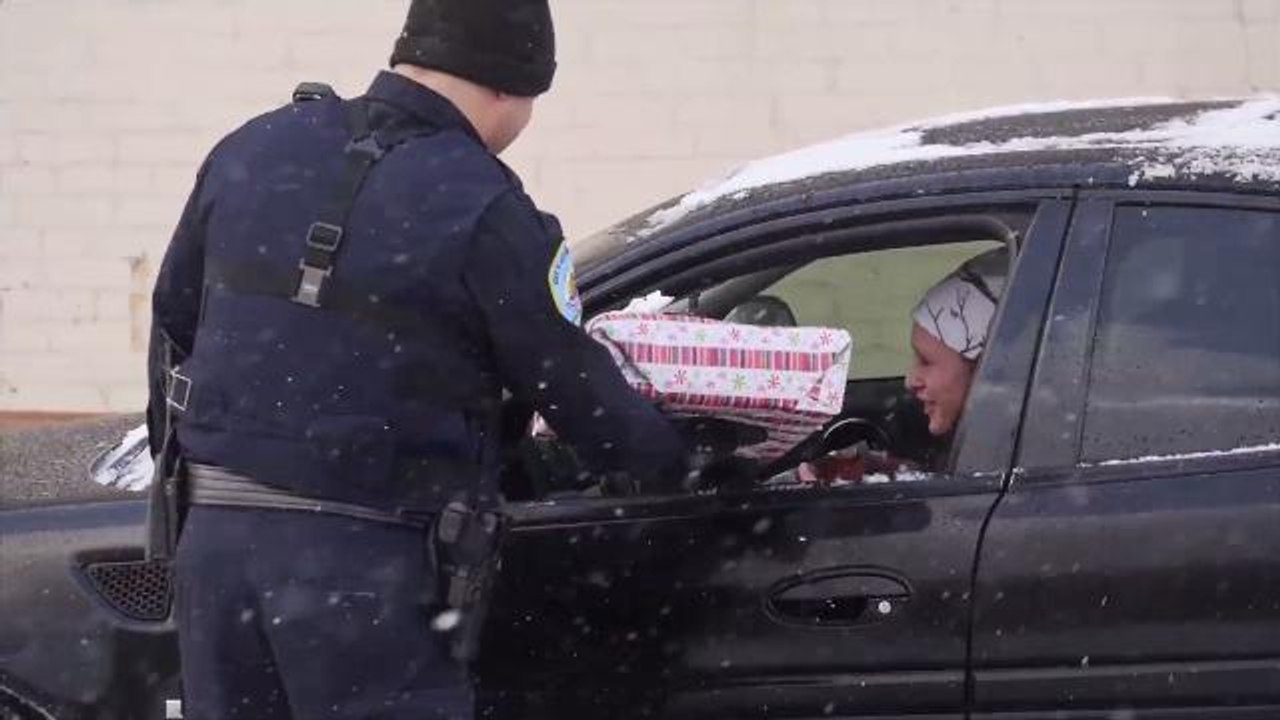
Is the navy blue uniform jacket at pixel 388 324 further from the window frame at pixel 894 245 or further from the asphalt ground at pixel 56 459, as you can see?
the asphalt ground at pixel 56 459

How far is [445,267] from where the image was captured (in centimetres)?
264

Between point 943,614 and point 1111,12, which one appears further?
point 1111,12

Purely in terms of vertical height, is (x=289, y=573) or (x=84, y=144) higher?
(x=84, y=144)

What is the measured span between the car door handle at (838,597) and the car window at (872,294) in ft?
3.20

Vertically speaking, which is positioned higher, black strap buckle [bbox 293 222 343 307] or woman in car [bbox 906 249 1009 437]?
woman in car [bbox 906 249 1009 437]

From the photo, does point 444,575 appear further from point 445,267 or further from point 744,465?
point 744,465

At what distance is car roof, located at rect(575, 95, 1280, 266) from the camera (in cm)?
310

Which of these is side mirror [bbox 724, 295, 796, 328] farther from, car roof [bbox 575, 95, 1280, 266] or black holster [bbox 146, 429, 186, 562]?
black holster [bbox 146, 429, 186, 562]

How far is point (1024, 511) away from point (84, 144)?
5.55m

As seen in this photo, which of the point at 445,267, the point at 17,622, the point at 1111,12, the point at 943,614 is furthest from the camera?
the point at 1111,12

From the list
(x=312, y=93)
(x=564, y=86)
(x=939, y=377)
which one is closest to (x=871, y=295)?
(x=939, y=377)

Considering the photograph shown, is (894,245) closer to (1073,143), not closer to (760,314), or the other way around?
(1073,143)

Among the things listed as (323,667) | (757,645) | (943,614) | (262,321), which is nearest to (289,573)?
(323,667)

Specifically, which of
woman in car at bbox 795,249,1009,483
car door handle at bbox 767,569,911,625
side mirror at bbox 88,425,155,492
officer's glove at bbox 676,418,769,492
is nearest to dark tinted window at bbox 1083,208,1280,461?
woman in car at bbox 795,249,1009,483
